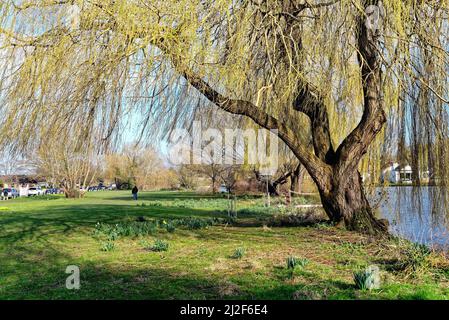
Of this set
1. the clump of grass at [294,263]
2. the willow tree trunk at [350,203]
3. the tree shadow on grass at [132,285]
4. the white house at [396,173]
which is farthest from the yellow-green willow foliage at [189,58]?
the clump of grass at [294,263]

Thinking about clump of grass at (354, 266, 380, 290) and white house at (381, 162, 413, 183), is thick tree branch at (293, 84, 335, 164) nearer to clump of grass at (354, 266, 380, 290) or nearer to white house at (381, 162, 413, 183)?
white house at (381, 162, 413, 183)

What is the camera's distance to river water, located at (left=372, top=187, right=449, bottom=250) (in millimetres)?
6254

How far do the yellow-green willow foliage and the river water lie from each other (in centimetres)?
39

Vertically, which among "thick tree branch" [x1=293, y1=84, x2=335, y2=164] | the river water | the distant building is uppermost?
"thick tree branch" [x1=293, y1=84, x2=335, y2=164]

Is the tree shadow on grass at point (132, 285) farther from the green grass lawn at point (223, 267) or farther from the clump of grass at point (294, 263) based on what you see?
the clump of grass at point (294, 263)

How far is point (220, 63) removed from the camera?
5262mm

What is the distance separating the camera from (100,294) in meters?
3.94

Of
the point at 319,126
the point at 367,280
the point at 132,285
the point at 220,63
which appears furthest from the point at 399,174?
the point at 132,285

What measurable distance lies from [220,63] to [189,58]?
1.41 feet

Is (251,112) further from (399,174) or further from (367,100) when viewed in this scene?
(399,174)

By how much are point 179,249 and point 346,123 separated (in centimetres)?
517

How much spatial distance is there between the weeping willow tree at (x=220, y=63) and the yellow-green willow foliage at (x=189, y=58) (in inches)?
0.6

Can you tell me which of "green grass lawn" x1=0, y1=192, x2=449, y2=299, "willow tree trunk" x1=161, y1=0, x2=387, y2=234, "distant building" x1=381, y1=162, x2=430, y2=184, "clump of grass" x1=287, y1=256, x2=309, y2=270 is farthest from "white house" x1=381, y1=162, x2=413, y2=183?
"clump of grass" x1=287, y1=256, x2=309, y2=270

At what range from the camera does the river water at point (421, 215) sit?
20.5 ft
